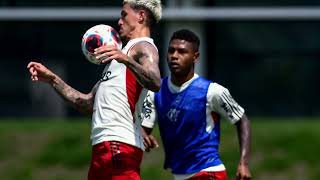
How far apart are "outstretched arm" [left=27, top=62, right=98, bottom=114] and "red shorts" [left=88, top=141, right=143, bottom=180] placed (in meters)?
0.53

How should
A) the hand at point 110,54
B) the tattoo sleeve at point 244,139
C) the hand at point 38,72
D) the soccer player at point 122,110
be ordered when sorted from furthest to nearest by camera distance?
the tattoo sleeve at point 244,139 → the hand at point 38,72 → the soccer player at point 122,110 → the hand at point 110,54

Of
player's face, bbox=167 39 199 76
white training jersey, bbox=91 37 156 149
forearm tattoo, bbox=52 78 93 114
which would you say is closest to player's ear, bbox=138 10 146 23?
white training jersey, bbox=91 37 156 149

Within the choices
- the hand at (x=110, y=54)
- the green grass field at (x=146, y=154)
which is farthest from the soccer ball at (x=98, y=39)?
the green grass field at (x=146, y=154)

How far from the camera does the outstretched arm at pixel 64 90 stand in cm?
875

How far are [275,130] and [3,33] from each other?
9285mm

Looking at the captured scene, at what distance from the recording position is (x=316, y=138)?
17172 mm

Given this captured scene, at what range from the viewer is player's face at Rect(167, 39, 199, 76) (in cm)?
977

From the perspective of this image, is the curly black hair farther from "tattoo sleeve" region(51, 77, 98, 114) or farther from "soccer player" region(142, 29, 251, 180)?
"tattoo sleeve" region(51, 77, 98, 114)

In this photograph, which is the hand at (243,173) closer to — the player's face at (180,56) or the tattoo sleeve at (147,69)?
the player's face at (180,56)

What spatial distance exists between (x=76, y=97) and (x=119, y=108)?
623 millimetres

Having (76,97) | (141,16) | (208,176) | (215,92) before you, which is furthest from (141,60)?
(208,176)

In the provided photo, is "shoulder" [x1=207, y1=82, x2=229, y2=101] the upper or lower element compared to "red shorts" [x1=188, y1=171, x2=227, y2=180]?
upper

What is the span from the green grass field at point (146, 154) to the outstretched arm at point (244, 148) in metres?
6.06

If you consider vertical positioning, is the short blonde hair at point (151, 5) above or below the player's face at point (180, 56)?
above
